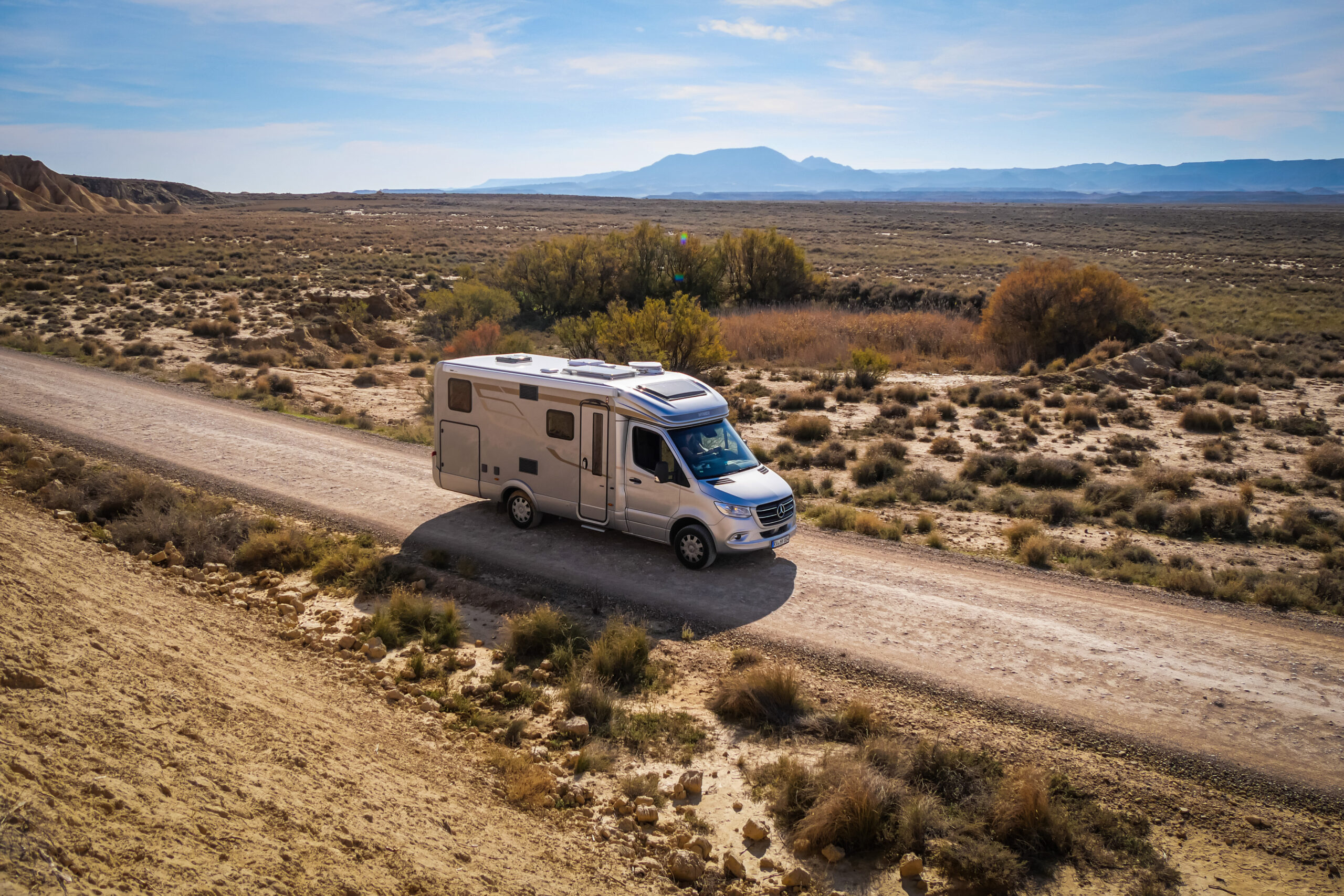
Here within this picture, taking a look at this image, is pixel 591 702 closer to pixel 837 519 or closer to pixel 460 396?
pixel 460 396

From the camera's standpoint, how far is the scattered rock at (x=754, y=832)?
6.41 m

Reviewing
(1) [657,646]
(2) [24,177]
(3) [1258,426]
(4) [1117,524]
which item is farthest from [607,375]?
(2) [24,177]

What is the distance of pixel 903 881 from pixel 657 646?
395 centimetres

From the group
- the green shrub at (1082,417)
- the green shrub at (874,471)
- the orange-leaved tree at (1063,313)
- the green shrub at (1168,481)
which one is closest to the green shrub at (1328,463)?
the green shrub at (1168,481)

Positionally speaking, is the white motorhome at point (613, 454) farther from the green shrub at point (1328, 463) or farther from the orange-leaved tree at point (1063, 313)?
the orange-leaved tree at point (1063, 313)

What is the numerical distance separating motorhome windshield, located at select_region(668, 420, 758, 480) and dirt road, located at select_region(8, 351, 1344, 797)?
1370 millimetres

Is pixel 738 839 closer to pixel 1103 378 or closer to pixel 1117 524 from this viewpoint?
pixel 1117 524

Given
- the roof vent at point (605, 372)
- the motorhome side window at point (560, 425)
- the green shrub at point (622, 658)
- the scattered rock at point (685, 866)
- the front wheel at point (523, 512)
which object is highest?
the roof vent at point (605, 372)

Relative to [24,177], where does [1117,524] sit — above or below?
below

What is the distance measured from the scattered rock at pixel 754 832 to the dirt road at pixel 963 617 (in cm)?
293

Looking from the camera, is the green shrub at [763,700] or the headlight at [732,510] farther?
the headlight at [732,510]

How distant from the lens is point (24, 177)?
10200 cm

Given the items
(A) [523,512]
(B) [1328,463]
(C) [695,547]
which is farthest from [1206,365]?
(A) [523,512]

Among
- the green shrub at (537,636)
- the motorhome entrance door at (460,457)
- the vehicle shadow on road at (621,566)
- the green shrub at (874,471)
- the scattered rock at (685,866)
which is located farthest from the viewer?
the green shrub at (874,471)
